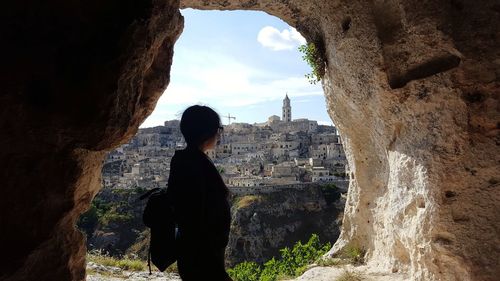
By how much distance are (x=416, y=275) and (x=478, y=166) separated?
2.00 metres

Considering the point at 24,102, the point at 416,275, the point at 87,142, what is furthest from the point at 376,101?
the point at 24,102

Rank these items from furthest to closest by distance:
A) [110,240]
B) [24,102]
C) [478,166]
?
[110,240] → [478,166] → [24,102]

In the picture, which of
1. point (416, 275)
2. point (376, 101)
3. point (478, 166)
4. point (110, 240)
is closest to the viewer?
point (478, 166)

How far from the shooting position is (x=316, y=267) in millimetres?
8898

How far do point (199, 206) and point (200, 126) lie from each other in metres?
0.65

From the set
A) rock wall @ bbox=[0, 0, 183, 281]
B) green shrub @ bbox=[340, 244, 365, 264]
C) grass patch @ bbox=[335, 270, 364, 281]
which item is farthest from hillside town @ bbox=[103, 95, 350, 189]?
rock wall @ bbox=[0, 0, 183, 281]

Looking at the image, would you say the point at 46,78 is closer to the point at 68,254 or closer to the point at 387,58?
the point at 68,254

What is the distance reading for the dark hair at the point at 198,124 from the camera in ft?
10.6

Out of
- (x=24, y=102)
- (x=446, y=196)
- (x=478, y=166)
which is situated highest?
(x=24, y=102)

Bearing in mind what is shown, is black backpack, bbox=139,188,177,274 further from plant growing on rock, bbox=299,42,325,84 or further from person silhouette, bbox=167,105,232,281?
plant growing on rock, bbox=299,42,325,84

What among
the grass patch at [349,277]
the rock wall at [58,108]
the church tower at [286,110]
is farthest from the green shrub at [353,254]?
the church tower at [286,110]

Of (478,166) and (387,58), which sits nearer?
(478,166)

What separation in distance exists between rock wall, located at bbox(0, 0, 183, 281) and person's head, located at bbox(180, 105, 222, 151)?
94 cm

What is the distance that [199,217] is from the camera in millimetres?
2945
